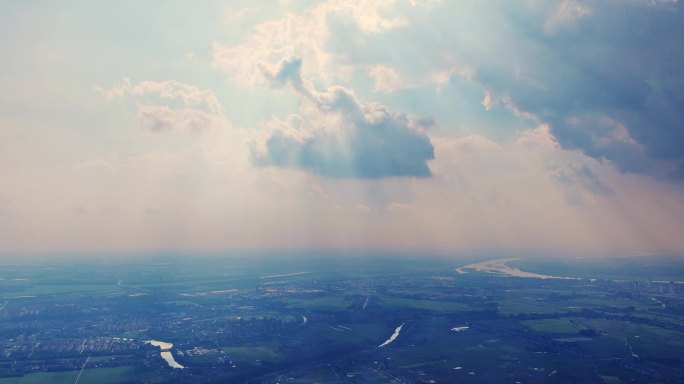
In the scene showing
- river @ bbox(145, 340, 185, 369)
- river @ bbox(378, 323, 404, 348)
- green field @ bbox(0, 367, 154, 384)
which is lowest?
green field @ bbox(0, 367, 154, 384)

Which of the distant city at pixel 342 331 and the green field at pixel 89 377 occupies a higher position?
the distant city at pixel 342 331

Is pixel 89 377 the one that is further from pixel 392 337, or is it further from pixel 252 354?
pixel 392 337

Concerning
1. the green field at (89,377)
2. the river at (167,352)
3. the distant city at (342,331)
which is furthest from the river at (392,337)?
the green field at (89,377)

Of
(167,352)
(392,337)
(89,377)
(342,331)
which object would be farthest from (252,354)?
(392,337)

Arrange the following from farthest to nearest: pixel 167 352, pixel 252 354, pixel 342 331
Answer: pixel 342 331
pixel 167 352
pixel 252 354

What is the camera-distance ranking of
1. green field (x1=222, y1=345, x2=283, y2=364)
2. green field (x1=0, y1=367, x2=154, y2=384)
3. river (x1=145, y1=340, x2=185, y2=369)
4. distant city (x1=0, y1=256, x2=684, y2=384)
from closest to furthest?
1. green field (x1=0, y1=367, x2=154, y2=384)
2. distant city (x1=0, y1=256, x2=684, y2=384)
3. river (x1=145, y1=340, x2=185, y2=369)
4. green field (x1=222, y1=345, x2=283, y2=364)

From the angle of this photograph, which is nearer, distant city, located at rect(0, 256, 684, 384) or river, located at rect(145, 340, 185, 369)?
distant city, located at rect(0, 256, 684, 384)

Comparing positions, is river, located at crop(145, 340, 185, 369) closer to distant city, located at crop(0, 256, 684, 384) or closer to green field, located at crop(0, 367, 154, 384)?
distant city, located at crop(0, 256, 684, 384)

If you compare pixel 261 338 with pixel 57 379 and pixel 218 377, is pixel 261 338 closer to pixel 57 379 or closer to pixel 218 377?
pixel 218 377

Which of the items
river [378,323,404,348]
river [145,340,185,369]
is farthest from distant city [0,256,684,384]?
river [378,323,404,348]

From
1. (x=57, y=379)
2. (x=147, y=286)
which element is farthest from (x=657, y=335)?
(x=147, y=286)

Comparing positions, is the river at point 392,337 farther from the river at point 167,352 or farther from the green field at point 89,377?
the green field at point 89,377
